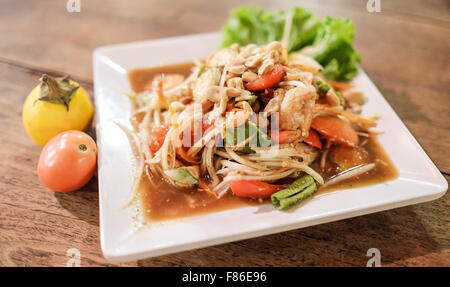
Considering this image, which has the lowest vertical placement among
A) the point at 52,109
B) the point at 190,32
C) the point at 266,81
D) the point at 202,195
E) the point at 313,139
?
the point at 202,195

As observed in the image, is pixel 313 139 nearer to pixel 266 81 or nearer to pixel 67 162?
pixel 266 81

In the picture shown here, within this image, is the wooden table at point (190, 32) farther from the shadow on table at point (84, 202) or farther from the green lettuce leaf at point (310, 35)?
the green lettuce leaf at point (310, 35)

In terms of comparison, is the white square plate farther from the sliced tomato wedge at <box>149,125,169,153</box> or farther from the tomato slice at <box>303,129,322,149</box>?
the tomato slice at <box>303,129,322,149</box>

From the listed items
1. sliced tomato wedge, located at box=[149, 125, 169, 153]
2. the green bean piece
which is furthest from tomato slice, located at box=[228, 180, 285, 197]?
sliced tomato wedge, located at box=[149, 125, 169, 153]

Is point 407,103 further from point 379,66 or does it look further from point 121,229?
point 121,229

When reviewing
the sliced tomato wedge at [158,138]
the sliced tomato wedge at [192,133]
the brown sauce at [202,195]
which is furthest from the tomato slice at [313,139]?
the sliced tomato wedge at [158,138]

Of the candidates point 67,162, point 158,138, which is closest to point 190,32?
point 158,138
